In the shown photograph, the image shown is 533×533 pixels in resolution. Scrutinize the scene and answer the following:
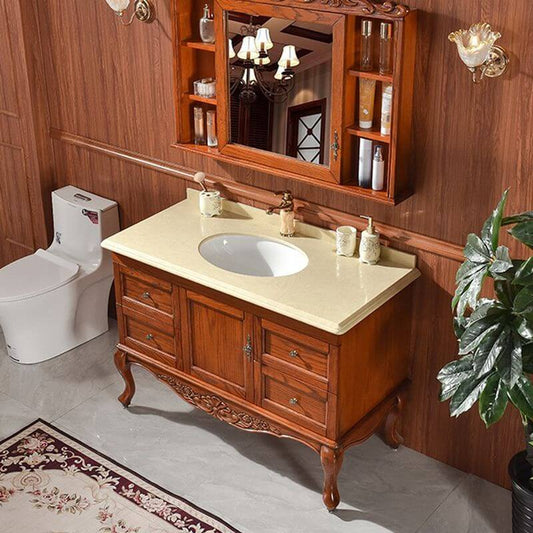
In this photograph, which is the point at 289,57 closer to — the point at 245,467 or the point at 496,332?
the point at 496,332

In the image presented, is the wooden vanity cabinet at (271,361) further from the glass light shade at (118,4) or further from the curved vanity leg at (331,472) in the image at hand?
the glass light shade at (118,4)

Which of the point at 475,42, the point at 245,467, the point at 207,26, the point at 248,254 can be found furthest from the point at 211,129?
the point at 245,467

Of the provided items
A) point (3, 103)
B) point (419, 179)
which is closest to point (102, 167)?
point (3, 103)

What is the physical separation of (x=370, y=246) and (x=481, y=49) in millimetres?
811

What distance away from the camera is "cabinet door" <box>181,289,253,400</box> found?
10.5ft

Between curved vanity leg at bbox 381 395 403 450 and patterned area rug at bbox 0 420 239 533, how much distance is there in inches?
28.2

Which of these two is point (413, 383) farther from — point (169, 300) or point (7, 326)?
point (7, 326)

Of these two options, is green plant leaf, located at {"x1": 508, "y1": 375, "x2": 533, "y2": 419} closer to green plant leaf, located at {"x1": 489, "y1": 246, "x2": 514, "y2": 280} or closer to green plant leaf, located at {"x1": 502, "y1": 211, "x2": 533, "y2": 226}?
green plant leaf, located at {"x1": 489, "y1": 246, "x2": 514, "y2": 280}

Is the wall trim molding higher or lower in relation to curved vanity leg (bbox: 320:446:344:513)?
higher

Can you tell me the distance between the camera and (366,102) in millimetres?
3012

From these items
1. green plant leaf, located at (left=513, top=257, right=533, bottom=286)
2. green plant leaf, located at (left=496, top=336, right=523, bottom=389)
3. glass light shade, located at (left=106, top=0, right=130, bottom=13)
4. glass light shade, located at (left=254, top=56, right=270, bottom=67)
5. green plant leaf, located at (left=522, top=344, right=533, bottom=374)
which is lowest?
green plant leaf, located at (left=522, top=344, right=533, bottom=374)

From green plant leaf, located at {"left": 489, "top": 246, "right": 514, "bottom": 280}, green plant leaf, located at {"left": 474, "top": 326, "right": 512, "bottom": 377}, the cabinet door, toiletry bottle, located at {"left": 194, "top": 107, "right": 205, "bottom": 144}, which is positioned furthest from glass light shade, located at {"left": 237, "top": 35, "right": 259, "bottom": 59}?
green plant leaf, located at {"left": 474, "top": 326, "right": 512, "bottom": 377}

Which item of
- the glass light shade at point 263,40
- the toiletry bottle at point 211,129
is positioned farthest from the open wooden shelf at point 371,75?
the toiletry bottle at point 211,129

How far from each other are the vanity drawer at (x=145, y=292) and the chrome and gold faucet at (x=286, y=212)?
0.46 m
